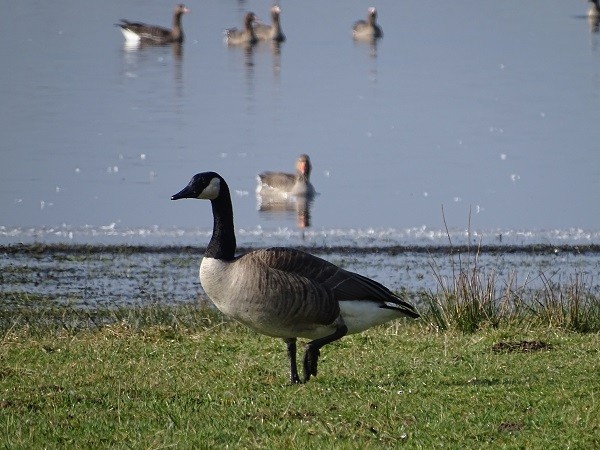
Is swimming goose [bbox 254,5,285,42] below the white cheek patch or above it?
above

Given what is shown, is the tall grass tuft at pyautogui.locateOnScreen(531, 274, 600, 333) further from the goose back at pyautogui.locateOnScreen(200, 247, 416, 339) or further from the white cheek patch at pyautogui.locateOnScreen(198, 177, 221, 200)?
the white cheek patch at pyautogui.locateOnScreen(198, 177, 221, 200)

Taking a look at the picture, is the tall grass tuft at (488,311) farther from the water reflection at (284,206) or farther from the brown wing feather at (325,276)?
the water reflection at (284,206)

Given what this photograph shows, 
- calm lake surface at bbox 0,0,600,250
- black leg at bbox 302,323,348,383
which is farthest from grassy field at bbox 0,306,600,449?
calm lake surface at bbox 0,0,600,250

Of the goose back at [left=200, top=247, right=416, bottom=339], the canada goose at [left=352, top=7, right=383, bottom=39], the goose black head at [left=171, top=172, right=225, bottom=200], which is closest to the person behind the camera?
the goose back at [left=200, top=247, right=416, bottom=339]

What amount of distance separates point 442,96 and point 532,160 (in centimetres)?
1119

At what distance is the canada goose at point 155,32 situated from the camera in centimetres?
5116

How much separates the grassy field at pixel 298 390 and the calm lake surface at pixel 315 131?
305 cm

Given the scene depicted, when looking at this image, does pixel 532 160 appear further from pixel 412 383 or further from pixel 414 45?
pixel 414 45

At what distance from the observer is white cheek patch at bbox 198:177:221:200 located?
9445 mm

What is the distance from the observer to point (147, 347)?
10516mm

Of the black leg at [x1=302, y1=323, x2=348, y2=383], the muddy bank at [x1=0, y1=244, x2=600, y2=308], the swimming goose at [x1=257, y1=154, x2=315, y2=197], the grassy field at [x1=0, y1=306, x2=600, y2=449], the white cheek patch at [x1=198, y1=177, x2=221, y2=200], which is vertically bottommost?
the grassy field at [x1=0, y1=306, x2=600, y2=449]

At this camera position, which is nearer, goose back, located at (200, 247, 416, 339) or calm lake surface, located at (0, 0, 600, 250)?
goose back, located at (200, 247, 416, 339)

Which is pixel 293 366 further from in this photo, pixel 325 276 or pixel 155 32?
pixel 155 32

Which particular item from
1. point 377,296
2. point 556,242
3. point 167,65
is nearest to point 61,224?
point 556,242
